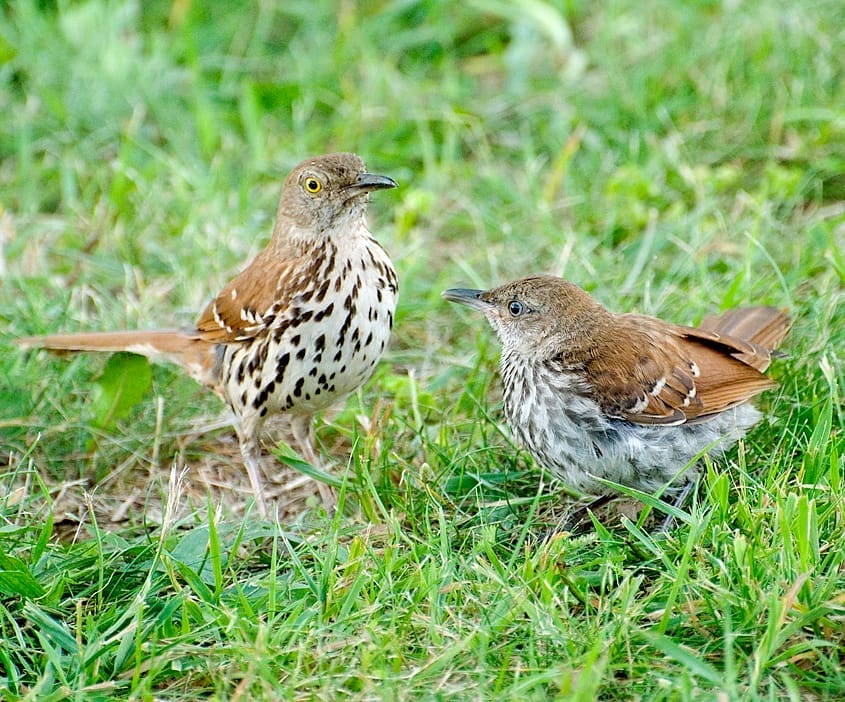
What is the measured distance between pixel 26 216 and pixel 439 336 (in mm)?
2386

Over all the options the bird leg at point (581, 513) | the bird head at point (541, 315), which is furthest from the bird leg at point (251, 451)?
the bird leg at point (581, 513)

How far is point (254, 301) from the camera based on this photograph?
4.79m

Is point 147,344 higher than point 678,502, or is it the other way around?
point 147,344

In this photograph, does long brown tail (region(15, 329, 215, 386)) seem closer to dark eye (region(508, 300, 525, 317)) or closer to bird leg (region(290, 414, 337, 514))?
Result: bird leg (region(290, 414, 337, 514))

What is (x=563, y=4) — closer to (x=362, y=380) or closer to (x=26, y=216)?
(x=26, y=216)

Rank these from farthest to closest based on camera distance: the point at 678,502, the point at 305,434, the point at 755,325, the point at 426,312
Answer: the point at 426,312
the point at 305,434
the point at 755,325
the point at 678,502

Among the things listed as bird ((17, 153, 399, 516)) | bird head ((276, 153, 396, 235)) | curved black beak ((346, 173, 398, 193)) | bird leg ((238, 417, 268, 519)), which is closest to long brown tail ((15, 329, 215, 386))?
bird ((17, 153, 399, 516))

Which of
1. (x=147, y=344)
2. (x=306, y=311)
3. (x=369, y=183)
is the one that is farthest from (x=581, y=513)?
(x=147, y=344)

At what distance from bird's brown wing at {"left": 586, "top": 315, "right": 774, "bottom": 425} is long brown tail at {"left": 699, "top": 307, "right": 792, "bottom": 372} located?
0.14 metres

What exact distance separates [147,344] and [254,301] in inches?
25.4

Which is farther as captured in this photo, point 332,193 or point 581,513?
point 332,193

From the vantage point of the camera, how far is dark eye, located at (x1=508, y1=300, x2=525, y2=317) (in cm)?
470

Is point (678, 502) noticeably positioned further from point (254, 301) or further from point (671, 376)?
point (254, 301)

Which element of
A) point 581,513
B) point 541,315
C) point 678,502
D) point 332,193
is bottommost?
point 581,513
